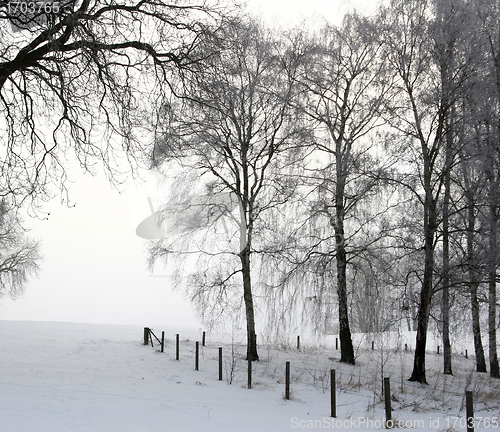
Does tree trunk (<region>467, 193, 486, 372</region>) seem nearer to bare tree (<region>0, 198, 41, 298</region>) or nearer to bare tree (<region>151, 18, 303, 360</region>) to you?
bare tree (<region>151, 18, 303, 360</region>)

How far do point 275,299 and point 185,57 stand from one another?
28.5 feet

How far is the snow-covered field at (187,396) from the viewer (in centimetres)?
614

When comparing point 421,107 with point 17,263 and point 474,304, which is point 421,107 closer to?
point 474,304

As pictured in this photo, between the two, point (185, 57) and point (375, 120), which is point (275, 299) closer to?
point (375, 120)

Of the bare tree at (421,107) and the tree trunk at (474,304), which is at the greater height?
the bare tree at (421,107)

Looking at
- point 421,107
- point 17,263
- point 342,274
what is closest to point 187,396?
point 342,274

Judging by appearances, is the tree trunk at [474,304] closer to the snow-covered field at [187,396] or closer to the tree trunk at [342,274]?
the snow-covered field at [187,396]

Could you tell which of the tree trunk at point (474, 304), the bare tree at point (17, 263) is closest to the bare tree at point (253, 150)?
the tree trunk at point (474, 304)

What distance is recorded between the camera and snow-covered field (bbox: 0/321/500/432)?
20.2 ft

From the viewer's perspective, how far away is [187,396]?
821 cm

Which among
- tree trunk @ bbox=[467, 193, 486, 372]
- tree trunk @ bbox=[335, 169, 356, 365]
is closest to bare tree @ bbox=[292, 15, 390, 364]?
tree trunk @ bbox=[335, 169, 356, 365]

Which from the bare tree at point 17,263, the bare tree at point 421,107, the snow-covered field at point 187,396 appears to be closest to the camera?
the snow-covered field at point 187,396

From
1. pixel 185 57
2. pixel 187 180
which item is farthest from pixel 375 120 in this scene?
pixel 185 57

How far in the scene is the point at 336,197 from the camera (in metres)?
13.6
